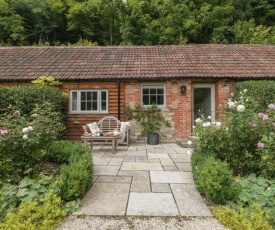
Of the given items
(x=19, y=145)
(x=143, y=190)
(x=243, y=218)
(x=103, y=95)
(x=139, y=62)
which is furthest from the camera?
(x=139, y=62)

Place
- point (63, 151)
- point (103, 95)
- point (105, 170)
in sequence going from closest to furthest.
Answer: point (105, 170), point (63, 151), point (103, 95)

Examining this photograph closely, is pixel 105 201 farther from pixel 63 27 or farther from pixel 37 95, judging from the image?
pixel 63 27

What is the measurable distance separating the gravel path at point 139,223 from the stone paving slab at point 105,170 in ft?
5.33

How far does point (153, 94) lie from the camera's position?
866 cm

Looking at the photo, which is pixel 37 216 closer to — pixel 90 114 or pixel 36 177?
pixel 36 177

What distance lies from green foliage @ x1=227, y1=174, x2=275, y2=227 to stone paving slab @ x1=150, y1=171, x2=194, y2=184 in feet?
3.13

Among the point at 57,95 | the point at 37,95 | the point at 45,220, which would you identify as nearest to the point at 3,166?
the point at 45,220

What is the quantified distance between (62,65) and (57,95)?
2.39 metres

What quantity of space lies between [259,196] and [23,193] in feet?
10.7

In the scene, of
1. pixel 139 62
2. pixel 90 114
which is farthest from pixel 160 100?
pixel 90 114

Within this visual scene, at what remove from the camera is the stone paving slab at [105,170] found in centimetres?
424

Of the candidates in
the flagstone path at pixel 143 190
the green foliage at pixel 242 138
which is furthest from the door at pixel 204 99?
the green foliage at pixel 242 138

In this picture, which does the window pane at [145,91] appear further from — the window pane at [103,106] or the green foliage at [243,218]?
the green foliage at [243,218]

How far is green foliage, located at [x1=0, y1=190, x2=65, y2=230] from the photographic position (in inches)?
92.8
